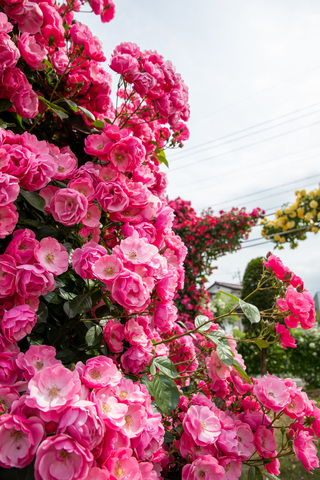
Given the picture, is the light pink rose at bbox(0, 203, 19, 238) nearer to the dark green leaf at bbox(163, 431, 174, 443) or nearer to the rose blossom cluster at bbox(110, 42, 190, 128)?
the rose blossom cluster at bbox(110, 42, 190, 128)

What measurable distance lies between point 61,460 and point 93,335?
0.44m

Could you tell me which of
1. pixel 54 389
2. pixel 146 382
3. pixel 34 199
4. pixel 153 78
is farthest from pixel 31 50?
pixel 146 382

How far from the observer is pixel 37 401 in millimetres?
650

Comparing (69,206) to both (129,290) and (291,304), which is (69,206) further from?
(291,304)

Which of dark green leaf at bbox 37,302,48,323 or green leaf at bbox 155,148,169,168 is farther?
green leaf at bbox 155,148,169,168

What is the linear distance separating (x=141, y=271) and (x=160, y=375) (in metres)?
0.45

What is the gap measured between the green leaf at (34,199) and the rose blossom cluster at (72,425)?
41 cm

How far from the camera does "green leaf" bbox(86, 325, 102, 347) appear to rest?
1022mm

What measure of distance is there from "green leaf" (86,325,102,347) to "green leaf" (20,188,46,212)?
0.39 m

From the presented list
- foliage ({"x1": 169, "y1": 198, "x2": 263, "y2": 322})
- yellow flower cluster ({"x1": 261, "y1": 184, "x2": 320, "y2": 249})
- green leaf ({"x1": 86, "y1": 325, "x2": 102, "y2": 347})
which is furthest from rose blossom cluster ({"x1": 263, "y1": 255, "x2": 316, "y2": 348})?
yellow flower cluster ({"x1": 261, "y1": 184, "x2": 320, "y2": 249})

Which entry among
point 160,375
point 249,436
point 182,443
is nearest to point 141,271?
point 160,375

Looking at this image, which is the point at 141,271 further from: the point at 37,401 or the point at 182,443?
the point at 182,443

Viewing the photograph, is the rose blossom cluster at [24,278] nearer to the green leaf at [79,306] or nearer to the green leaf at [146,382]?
the green leaf at [79,306]

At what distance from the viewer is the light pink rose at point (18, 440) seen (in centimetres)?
64
